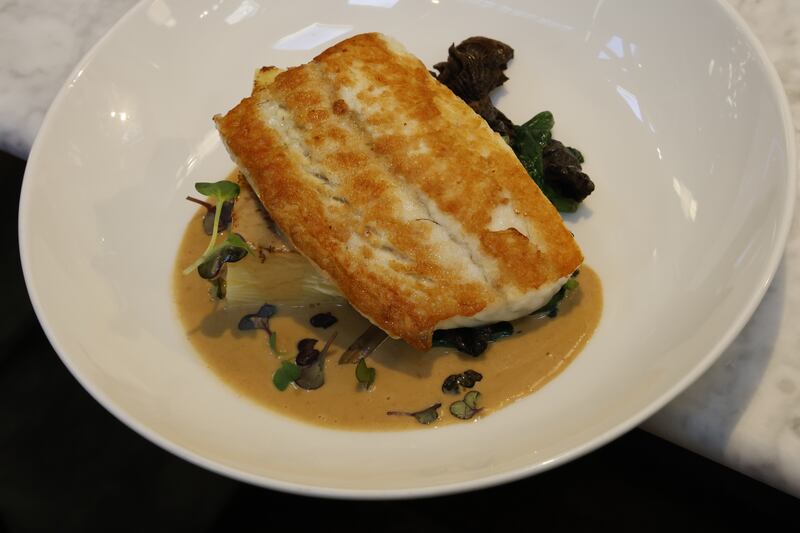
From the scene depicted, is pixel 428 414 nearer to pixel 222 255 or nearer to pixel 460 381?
pixel 460 381

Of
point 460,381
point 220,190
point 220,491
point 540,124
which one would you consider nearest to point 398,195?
point 460,381

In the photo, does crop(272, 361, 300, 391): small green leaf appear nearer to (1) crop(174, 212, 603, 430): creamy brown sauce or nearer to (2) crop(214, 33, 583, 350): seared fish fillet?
(1) crop(174, 212, 603, 430): creamy brown sauce

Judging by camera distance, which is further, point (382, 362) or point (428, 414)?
point (382, 362)

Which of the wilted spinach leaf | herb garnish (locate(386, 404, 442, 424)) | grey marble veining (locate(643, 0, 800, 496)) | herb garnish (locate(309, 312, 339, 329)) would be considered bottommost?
herb garnish (locate(309, 312, 339, 329))

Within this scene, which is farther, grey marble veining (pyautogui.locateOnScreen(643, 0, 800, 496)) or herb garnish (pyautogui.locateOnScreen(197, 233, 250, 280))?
herb garnish (pyautogui.locateOnScreen(197, 233, 250, 280))

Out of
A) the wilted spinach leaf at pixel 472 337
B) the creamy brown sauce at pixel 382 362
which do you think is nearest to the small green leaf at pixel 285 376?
the creamy brown sauce at pixel 382 362

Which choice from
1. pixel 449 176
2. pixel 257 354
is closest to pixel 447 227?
pixel 449 176

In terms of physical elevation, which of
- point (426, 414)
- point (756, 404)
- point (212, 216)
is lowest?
point (212, 216)

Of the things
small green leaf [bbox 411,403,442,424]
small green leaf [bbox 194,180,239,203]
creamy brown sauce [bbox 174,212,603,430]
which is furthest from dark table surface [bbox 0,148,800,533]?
small green leaf [bbox 194,180,239,203]
